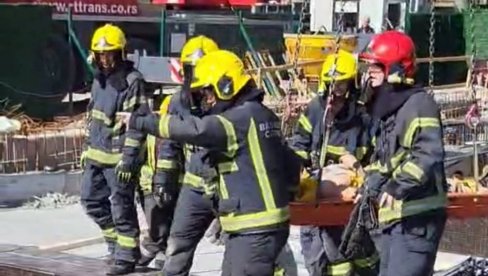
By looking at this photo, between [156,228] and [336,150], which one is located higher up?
[336,150]

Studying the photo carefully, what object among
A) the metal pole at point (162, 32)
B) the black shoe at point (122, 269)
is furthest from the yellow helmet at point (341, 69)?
the metal pole at point (162, 32)

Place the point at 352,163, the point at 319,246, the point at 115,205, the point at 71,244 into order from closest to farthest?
the point at 352,163 < the point at 319,246 < the point at 115,205 < the point at 71,244

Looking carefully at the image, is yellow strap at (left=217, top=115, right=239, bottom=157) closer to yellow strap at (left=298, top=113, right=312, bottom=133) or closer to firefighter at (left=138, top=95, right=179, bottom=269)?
yellow strap at (left=298, top=113, right=312, bottom=133)

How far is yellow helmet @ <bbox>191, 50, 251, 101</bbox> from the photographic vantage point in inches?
251

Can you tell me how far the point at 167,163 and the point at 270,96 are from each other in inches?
339

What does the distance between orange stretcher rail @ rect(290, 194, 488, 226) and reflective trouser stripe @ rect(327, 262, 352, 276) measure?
24.1 inches

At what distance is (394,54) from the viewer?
6.75 m

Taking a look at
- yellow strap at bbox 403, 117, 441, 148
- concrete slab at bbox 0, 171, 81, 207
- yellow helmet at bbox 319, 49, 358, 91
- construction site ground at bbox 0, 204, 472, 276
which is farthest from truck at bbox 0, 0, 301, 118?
yellow strap at bbox 403, 117, 441, 148

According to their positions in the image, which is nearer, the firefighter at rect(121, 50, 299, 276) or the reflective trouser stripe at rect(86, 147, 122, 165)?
the firefighter at rect(121, 50, 299, 276)

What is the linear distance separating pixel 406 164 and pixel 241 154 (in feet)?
2.89

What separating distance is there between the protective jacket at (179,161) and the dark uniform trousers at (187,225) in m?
0.08

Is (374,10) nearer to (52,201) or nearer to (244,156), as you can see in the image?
(52,201)

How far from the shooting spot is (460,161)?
11695mm

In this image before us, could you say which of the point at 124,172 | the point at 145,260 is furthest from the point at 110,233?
the point at 124,172
